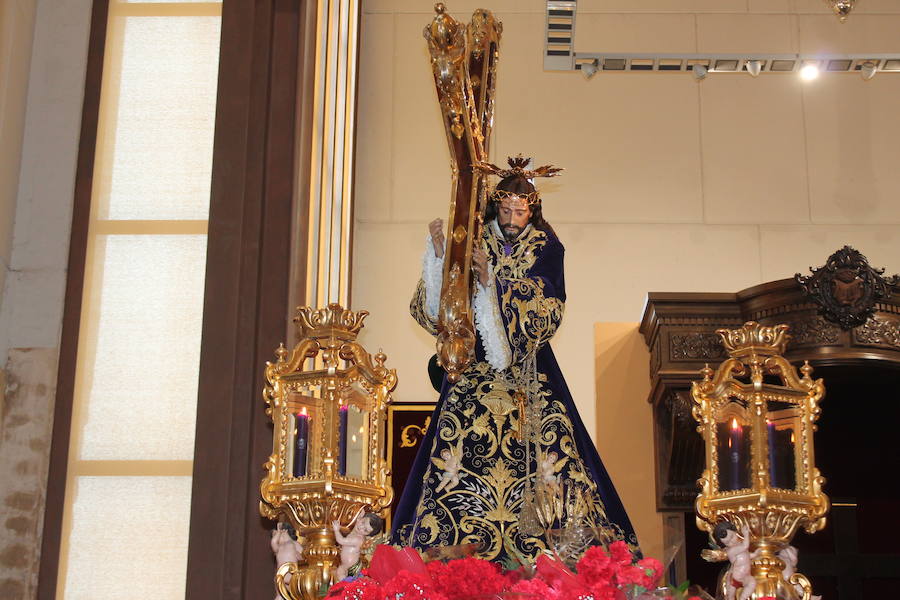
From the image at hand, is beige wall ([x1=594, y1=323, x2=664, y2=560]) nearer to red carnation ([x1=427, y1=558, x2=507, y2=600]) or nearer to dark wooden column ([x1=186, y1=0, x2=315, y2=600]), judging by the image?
dark wooden column ([x1=186, y1=0, x2=315, y2=600])

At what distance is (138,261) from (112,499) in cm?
72

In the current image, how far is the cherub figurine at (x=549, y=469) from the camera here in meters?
3.05

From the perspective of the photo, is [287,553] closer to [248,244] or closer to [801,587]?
[801,587]

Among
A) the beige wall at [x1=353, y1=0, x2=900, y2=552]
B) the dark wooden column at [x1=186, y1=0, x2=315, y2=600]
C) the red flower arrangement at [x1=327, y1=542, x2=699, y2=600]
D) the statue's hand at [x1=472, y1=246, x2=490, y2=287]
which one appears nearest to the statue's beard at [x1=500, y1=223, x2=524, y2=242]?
the statue's hand at [x1=472, y1=246, x2=490, y2=287]

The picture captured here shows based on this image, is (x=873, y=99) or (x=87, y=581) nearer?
(x=87, y=581)

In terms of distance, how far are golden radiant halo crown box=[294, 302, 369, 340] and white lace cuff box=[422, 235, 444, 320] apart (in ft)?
2.14

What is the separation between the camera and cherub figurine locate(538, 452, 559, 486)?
10.0 feet

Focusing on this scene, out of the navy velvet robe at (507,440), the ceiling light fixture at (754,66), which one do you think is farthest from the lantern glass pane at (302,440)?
the ceiling light fixture at (754,66)

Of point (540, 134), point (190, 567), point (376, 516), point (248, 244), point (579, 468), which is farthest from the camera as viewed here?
point (540, 134)

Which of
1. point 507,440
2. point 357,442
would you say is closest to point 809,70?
point 507,440

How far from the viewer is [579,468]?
3131mm

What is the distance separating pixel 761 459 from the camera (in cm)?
242

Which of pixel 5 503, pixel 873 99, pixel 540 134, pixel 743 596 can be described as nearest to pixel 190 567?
pixel 5 503

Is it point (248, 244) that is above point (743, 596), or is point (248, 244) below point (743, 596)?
above
